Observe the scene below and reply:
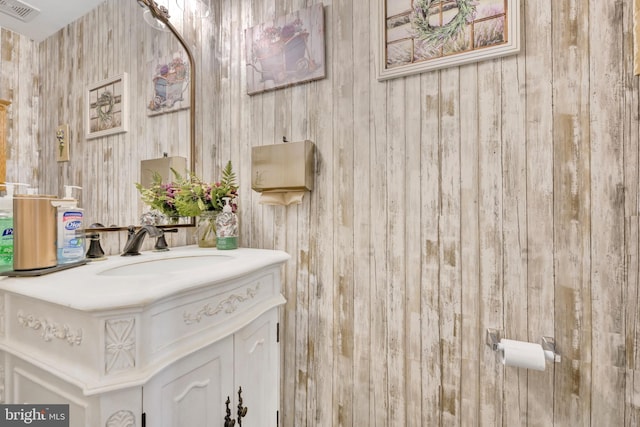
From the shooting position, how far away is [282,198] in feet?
4.43

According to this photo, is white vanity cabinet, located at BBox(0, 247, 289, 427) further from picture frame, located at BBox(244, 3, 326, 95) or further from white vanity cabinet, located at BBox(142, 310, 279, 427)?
picture frame, located at BBox(244, 3, 326, 95)

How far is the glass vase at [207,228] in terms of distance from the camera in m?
1.35

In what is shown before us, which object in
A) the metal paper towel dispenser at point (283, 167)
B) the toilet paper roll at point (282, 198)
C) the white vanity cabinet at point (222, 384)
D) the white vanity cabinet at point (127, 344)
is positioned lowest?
the white vanity cabinet at point (222, 384)

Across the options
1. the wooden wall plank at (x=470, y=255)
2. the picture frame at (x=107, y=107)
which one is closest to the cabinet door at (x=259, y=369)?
the wooden wall plank at (x=470, y=255)

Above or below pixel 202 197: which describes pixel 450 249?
below

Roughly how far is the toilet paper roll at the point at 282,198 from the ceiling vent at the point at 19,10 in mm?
926

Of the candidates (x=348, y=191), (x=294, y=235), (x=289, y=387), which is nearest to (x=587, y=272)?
(x=348, y=191)

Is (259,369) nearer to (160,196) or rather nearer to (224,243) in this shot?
(224,243)

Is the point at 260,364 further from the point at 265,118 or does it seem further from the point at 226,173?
the point at 265,118

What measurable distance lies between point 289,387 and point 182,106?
1.42 m

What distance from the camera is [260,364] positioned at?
106 cm

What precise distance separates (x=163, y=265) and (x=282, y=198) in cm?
55

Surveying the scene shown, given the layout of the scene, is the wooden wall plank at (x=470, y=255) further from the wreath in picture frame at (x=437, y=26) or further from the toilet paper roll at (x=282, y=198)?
the toilet paper roll at (x=282, y=198)

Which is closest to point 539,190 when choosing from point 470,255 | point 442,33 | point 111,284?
point 470,255
